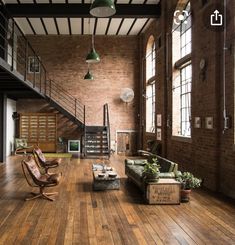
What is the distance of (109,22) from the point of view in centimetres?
1188

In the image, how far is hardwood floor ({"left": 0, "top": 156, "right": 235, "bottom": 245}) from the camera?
370 cm

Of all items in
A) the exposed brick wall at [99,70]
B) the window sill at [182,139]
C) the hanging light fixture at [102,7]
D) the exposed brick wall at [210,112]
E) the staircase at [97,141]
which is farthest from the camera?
the exposed brick wall at [99,70]

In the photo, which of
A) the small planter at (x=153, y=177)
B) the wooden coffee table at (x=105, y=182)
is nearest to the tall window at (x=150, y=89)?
the wooden coffee table at (x=105, y=182)

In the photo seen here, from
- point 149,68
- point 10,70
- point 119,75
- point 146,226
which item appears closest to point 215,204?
point 146,226

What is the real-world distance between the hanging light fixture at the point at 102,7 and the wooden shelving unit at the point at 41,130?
8846 millimetres

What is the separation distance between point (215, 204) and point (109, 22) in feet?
28.6

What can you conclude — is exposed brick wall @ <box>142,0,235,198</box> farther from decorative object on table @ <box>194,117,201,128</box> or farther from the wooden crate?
the wooden crate

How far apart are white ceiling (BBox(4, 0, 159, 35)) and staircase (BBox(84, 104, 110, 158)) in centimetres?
360

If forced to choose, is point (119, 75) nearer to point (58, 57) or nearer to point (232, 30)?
point (58, 57)

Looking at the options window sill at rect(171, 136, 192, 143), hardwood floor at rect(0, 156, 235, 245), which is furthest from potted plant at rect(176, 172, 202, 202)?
window sill at rect(171, 136, 192, 143)

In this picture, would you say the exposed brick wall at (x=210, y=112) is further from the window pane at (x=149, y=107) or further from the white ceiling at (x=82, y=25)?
the white ceiling at (x=82, y=25)

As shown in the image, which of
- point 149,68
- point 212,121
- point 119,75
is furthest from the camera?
point 119,75

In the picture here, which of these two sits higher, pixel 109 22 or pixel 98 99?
pixel 109 22

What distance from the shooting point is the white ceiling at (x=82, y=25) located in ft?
38.4
